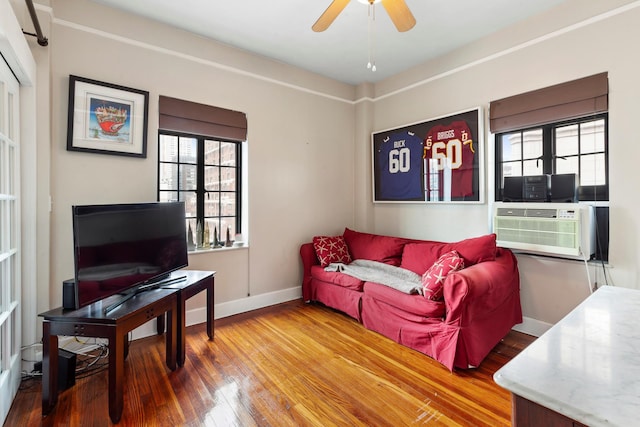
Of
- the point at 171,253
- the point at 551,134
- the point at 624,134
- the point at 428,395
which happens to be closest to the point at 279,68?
the point at 171,253

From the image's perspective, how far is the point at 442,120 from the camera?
333cm

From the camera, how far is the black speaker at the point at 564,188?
2.47 meters

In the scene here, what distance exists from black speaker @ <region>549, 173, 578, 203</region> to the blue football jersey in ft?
4.10

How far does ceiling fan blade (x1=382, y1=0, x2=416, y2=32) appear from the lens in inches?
77.9

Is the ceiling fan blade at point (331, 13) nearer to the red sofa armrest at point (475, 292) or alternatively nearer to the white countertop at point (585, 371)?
the red sofa armrest at point (475, 292)

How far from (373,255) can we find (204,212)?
1.92 metres

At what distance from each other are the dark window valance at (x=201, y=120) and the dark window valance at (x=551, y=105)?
8.41 feet

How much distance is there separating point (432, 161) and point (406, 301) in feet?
5.61

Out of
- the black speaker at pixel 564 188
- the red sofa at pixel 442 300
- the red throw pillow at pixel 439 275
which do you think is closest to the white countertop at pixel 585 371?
the red sofa at pixel 442 300

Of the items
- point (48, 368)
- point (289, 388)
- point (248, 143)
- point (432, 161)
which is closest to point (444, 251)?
point (432, 161)

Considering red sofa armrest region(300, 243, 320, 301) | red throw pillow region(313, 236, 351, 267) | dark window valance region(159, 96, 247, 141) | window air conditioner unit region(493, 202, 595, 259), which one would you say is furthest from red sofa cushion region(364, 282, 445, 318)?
dark window valance region(159, 96, 247, 141)

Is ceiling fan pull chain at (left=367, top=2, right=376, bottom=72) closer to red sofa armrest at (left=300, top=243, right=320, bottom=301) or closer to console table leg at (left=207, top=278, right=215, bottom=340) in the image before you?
red sofa armrest at (left=300, top=243, right=320, bottom=301)

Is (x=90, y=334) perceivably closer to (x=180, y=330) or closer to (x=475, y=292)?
(x=180, y=330)

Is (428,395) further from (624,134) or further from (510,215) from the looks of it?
(624,134)
